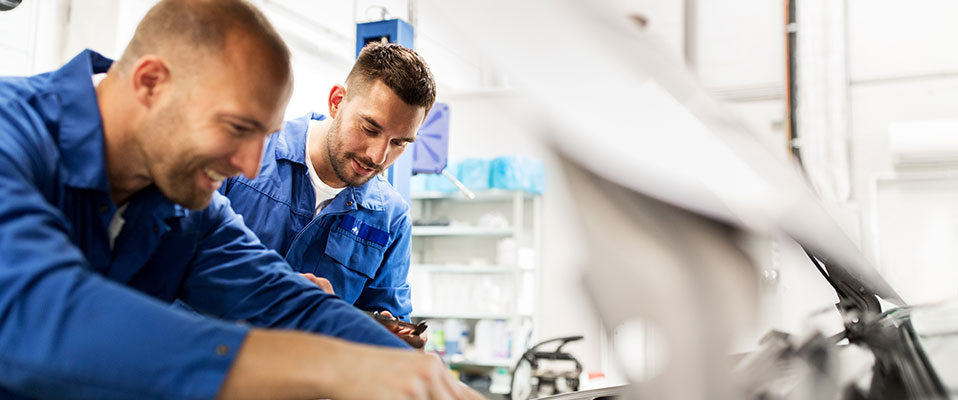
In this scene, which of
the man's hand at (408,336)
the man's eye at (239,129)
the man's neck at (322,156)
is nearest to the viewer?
the man's eye at (239,129)

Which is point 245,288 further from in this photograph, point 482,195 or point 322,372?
point 482,195

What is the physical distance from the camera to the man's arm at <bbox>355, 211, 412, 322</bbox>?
1965mm

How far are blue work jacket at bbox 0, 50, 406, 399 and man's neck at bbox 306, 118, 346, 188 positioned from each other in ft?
1.93

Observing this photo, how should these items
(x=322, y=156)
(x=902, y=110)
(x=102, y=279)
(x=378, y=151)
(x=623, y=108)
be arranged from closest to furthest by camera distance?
(x=623, y=108)
(x=102, y=279)
(x=378, y=151)
(x=322, y=156)
(x=902, y=110)

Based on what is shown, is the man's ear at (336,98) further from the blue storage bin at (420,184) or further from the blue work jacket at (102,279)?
the blue storage bin at (420,184)

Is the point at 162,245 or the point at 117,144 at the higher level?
the point at 117,144

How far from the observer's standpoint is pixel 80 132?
932 mm

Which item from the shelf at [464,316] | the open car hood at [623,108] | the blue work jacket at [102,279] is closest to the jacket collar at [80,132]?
the blue work jacket at [102,279]

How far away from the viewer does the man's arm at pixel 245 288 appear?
1.16 meters

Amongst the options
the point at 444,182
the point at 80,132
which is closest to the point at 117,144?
the point at 80,132

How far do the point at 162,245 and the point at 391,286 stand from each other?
0.91 m

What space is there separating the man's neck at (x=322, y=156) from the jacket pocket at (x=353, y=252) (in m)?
0.15

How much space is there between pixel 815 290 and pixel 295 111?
3.95m

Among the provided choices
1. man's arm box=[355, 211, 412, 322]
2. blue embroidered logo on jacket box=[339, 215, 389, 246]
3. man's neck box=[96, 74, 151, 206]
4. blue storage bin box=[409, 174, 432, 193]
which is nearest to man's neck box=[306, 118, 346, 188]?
blue embroidered logo on jacket box=[339, 215, 389, 246]
